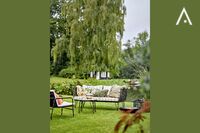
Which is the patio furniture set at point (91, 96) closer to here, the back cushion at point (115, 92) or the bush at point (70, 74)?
the back cushion at point (115, 92)

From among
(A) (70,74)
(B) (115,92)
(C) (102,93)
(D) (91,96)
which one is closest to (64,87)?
(A) (70,74)

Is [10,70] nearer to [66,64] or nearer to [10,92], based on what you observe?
[10,92]

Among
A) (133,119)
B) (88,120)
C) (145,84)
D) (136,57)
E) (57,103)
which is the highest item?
(136,57)

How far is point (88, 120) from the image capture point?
6094 millimetres

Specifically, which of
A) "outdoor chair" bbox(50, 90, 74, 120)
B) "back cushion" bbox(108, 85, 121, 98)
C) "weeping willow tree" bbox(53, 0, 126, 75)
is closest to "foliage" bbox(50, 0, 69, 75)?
"weeping willow tree" bbox(53, 0, 126, 75)

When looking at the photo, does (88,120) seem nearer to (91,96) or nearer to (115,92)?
(91,96)

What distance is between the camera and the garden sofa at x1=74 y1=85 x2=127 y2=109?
19.9 ft

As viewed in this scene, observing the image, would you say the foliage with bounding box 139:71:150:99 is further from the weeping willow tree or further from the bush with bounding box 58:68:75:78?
the bush with bounding box 58:68:75:78

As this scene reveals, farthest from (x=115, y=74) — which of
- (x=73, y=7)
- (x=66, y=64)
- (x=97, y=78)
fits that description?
(x=73, y=7)

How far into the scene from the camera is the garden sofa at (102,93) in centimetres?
607

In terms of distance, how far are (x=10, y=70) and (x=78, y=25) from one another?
1.04 metres
